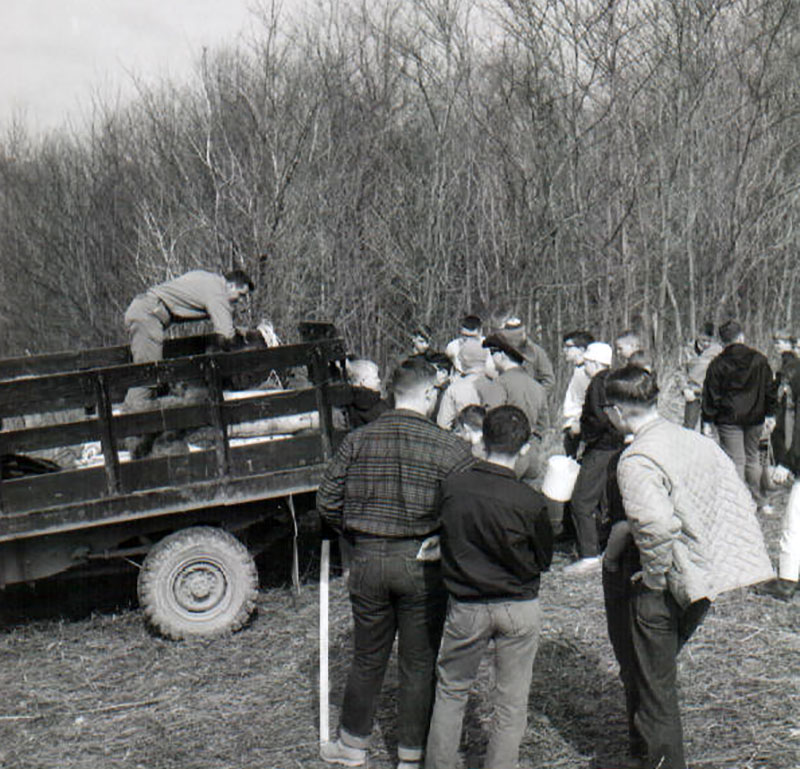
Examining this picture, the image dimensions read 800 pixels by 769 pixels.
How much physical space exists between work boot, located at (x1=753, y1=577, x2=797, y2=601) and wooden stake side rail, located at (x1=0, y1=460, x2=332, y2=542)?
3.12 meters

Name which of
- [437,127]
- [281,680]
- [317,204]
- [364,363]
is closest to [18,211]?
[317,204]

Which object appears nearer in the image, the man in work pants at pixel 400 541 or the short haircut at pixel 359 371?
the man in work pants at pixel 400 541

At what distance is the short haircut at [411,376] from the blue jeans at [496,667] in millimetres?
939

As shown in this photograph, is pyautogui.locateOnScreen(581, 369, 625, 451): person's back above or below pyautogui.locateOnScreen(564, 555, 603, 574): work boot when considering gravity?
above

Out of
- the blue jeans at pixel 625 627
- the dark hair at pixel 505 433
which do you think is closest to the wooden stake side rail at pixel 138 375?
the dark hair at pixel 505 433

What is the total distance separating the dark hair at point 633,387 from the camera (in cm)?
408

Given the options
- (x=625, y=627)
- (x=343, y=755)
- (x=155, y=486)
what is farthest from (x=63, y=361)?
(x=625, y=627)

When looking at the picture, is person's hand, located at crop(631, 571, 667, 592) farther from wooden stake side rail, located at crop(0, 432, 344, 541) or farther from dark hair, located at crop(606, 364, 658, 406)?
wooden stake side rail, located at crop(0, 432, 344, 541)

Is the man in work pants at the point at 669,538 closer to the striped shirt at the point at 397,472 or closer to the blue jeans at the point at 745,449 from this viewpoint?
the striped shirt at the point at 397,472

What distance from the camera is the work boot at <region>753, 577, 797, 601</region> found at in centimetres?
680

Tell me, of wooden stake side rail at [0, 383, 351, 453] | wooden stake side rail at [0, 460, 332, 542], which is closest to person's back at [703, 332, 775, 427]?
wooden stake side rail at [0, 383, 351, 453]

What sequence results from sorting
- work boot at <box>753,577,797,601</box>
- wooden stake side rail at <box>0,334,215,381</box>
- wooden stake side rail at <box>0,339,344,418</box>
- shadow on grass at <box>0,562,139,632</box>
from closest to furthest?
wooden stake side rail at <box>0,339,344,418</box> < work boot at <box>753,577,797,601</box> < shadow on grass at <box>0,562,139,632</box> < wooden stake side rail at <box>0,334,215,381</box>

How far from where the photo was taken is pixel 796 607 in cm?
664

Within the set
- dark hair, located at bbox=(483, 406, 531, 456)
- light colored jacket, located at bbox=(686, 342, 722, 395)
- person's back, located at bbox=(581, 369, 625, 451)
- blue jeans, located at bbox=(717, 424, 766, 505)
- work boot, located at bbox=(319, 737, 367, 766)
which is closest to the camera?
dark hair, located at bbox=(483, 406, 531, 456)
